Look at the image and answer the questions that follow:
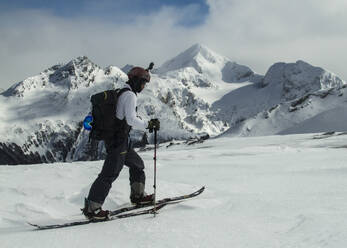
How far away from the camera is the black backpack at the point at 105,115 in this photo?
5.28 meters

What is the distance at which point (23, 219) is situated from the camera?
5.56 meters

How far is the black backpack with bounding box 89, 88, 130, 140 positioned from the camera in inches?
208

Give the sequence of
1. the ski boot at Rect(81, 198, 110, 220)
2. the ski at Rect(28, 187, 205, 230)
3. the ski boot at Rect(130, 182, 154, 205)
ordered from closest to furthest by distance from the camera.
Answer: the ski at Rect(28, 187, 205, 230) < the ski boot at Rect(81, 198, 110, 220) < the ski boot at Rect(130, 182, 154, 205)

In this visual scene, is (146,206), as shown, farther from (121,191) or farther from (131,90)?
(131,90)

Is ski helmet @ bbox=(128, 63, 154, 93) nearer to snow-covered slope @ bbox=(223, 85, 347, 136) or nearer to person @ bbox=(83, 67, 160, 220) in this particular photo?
person @ bbox=(83, 67, 160, 220)

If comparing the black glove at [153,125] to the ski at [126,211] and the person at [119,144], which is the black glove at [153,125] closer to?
the person at [119,144]

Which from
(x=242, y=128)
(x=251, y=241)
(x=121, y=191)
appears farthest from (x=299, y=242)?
(x=242, y=128)

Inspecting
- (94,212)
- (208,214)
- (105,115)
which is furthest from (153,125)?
(208,214)

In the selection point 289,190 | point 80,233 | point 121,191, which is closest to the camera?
point 80,233

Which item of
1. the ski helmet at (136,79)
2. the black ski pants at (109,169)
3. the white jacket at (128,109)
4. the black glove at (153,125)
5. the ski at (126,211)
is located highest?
the ski helmet at (136,79)

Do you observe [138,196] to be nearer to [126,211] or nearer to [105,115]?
[126,211]

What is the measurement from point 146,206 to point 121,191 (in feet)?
3.18

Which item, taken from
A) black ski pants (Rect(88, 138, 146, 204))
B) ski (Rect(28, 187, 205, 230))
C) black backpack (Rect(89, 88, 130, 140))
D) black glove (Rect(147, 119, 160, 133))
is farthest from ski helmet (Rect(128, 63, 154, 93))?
ski (Rect(28, 187, 205, 230))

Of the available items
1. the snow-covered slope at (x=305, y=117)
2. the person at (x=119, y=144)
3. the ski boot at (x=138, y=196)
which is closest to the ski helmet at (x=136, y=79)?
the person at (x=119, y=144)
